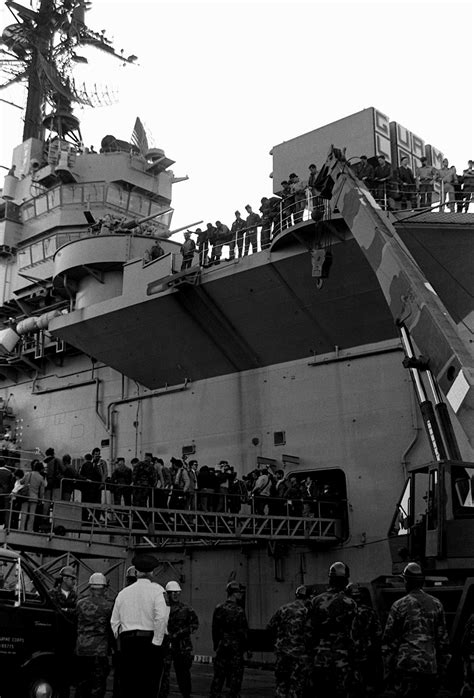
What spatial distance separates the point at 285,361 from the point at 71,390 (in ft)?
23.1

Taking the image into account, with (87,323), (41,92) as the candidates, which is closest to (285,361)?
(87,323)

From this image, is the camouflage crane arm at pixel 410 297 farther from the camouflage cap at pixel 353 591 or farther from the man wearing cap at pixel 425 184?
the man wearing cap at pixel 425 184

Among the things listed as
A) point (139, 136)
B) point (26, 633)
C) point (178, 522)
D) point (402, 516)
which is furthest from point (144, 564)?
point (139, 136)

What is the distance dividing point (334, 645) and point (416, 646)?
719mm

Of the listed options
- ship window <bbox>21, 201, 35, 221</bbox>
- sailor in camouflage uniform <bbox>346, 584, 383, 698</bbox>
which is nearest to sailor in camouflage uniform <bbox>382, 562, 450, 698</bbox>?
sailor in camouflage uniform <bbox>346, 584, 383, 698</bbox>

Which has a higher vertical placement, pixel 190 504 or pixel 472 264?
pixel 472 264

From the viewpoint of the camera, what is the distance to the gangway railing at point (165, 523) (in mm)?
13227

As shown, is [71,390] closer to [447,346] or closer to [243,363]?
[243,363]

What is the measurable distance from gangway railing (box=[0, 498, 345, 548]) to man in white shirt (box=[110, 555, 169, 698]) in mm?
6710

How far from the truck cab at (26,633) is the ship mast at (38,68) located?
23569 millimetres

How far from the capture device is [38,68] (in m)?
29.0

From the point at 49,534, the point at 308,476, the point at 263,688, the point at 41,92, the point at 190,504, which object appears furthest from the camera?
the point at 41,92

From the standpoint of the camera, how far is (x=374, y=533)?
50.1 feet

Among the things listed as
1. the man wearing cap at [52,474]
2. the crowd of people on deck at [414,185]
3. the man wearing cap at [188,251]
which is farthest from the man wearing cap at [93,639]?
the man wearing cap at [188,251]
